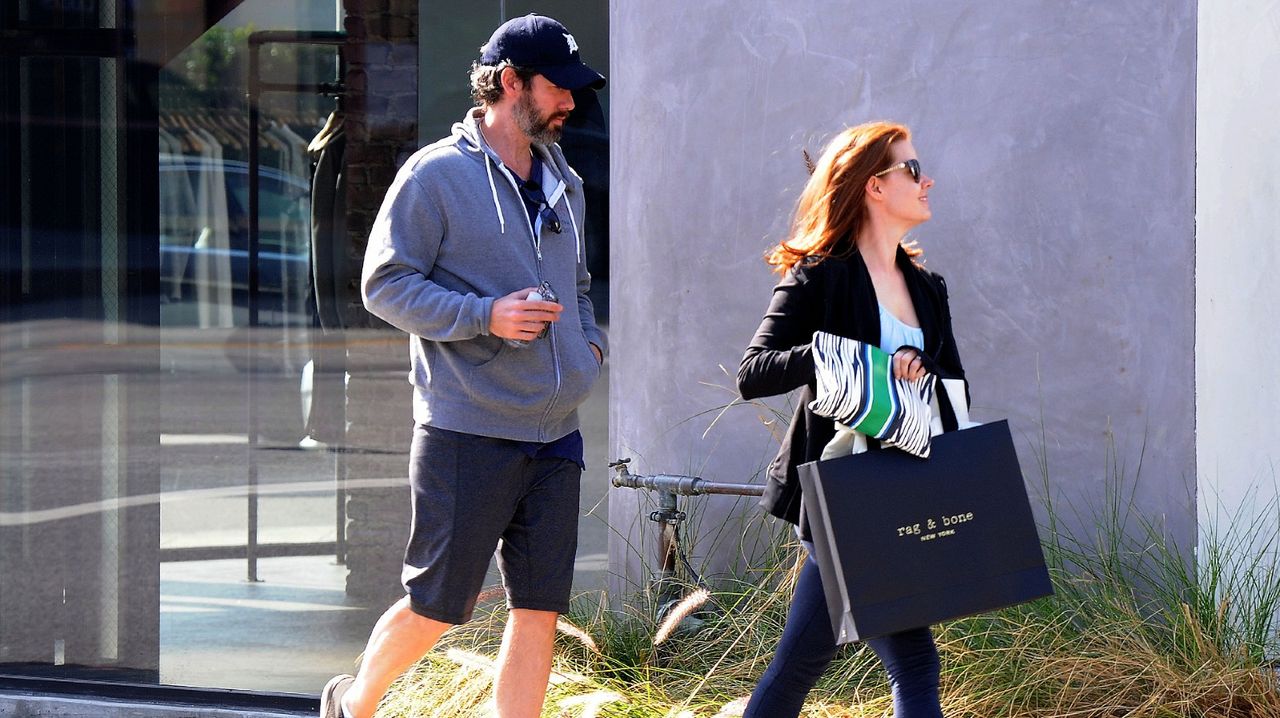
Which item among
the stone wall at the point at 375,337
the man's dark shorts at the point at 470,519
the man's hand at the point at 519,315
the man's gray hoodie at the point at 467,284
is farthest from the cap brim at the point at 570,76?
the stone wall at the point at 375,337

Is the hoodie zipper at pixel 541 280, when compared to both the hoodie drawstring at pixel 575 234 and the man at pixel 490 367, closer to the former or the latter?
the man at pixel 490 367

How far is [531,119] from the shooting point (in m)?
3.52

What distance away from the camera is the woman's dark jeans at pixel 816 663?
3.20 metres

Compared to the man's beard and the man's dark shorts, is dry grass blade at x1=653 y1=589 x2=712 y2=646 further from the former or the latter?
the man's beard

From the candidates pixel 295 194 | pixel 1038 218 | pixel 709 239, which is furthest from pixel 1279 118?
pixel 295 194

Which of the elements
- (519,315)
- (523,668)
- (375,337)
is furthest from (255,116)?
(523,668)

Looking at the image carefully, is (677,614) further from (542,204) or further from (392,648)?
(542,204)

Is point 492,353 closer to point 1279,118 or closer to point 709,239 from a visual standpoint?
point 709,239

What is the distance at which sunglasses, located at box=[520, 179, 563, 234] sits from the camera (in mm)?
3564

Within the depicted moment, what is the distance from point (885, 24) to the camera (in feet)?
15.5

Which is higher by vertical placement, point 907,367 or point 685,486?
point 907,367

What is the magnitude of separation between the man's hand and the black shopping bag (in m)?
0.71

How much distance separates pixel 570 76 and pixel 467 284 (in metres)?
0.57

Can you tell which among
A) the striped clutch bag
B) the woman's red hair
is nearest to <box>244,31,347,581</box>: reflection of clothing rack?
the woman's red hair
